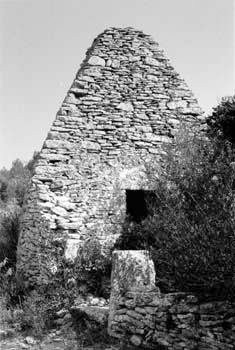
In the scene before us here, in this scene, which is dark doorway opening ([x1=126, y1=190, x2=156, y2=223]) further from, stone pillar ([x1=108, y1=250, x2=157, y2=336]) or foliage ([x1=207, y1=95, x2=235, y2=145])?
stone pillar ([x1=108, y1=250, x2=157, y2=336])

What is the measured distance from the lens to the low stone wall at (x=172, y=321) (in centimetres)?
400

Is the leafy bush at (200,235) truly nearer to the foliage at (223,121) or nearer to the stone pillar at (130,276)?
the stone pillar at (130,276)

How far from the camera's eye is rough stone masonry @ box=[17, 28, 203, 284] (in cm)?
721

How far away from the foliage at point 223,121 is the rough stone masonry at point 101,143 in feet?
1.21

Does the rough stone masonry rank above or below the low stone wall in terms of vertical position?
above

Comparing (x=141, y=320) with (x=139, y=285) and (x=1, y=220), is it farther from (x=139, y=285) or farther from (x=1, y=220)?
(x=1, y=220)

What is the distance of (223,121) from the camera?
8.17 m

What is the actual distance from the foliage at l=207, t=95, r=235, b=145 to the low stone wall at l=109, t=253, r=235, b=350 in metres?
4.05

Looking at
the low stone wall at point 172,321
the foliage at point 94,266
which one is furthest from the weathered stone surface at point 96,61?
the low stone wall at point 172,321

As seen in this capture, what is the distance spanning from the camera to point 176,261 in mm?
4387

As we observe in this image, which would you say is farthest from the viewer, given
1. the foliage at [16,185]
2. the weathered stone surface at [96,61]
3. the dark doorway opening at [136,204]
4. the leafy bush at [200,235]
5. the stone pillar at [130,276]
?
the foliage at [16,185]

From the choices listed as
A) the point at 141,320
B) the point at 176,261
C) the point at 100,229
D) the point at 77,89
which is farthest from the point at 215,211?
the point at 77,89

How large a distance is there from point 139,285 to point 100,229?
7.92 ft

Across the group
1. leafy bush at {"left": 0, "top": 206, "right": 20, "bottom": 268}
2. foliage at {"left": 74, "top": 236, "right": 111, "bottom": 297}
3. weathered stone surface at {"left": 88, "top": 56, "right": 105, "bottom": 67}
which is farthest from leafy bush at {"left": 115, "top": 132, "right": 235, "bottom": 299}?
leafy bush at {"left": 0, "top": 206, "right": 20, "bottom": 268}
